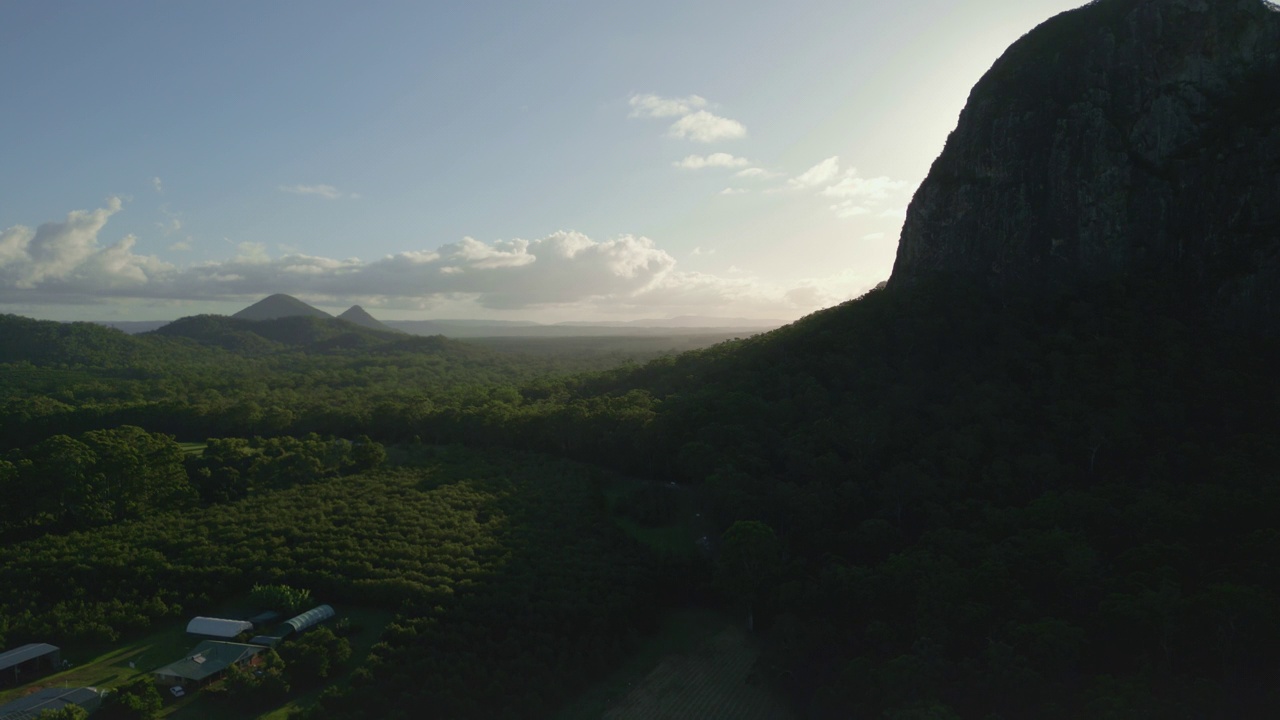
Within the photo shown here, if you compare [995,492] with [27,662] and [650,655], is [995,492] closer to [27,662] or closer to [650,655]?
[650,655]

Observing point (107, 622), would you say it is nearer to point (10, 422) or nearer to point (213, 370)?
point (10, 422)

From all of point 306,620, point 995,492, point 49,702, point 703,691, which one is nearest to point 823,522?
point 995,492

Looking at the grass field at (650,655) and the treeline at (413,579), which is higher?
the treeline at (413,579)

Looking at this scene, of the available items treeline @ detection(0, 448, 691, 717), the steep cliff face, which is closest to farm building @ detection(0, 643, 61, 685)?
treeline @ detection(0, 448, 691, 717)

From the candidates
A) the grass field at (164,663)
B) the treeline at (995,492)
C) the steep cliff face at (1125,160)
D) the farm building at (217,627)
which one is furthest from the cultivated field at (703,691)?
the steep cliff face at (1125,160)

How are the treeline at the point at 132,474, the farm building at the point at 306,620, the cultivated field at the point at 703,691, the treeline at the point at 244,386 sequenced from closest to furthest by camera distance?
the cultivated field at the point at 703,691
the farm building at the point at 306,620
the treeline at the point at 132,474
the treeline at the point at 244,386

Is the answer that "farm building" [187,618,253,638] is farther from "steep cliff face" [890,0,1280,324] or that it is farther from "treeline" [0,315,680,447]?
"steep cliff face" [890,0,1280,324]

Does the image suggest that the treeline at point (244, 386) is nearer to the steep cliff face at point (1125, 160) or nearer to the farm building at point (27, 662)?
the farm building at point (27, 662)
